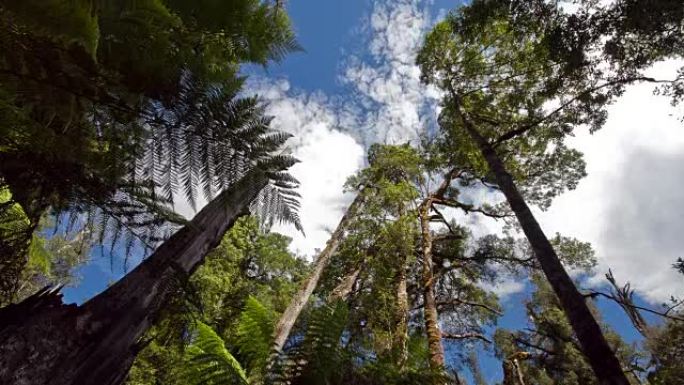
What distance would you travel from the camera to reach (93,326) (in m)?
0.94

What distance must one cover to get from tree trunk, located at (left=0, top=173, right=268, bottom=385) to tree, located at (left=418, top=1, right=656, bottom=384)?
3.63 m

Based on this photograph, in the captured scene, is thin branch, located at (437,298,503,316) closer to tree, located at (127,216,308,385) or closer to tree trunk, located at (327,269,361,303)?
tree trunk, located at (327,269,361,303)

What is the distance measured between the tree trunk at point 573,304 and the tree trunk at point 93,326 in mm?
3189

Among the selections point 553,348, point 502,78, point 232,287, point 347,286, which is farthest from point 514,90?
point 553,348

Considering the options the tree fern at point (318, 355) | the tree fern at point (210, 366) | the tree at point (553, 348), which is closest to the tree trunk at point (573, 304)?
the tree fern at point (318, 355)

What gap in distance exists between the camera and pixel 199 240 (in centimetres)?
127

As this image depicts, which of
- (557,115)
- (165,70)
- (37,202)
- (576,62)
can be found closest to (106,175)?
(37,202)

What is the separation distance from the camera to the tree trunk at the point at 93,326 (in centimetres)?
82

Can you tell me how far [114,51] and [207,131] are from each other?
15.4 inches

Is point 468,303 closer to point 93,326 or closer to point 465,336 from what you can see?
point 465,336

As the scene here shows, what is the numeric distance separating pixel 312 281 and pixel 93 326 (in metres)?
8.66

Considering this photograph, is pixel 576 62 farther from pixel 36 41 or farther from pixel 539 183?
pixel 36 41

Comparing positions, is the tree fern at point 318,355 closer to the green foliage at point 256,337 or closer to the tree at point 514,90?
the green foliage at point 256,337

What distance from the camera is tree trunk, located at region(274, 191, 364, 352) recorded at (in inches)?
313
